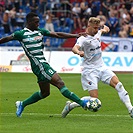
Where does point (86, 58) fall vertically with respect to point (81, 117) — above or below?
above

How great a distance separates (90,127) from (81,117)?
1.93 m

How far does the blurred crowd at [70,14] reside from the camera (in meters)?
35.2

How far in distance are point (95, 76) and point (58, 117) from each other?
4.15 feet

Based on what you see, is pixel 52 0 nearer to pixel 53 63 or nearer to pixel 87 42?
pixel 53 63

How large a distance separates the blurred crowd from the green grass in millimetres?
14170

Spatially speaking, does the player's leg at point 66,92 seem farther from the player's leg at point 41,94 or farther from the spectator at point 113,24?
the spectator at point 113,24

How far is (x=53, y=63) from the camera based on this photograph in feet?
95.2

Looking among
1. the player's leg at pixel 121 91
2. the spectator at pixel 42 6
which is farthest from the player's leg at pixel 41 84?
the spectator at pixel 42 6

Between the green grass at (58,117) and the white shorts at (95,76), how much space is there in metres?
0.74

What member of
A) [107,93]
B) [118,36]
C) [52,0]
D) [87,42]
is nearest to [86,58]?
[87,42]

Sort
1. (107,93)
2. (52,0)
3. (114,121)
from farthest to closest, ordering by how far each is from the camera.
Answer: (52,0) → (107,93) → (114,121)

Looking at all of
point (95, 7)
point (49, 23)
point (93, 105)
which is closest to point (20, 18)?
point (49, 23)

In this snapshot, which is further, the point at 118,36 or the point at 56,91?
the point at 118,36

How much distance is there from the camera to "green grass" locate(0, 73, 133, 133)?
10.9 m
